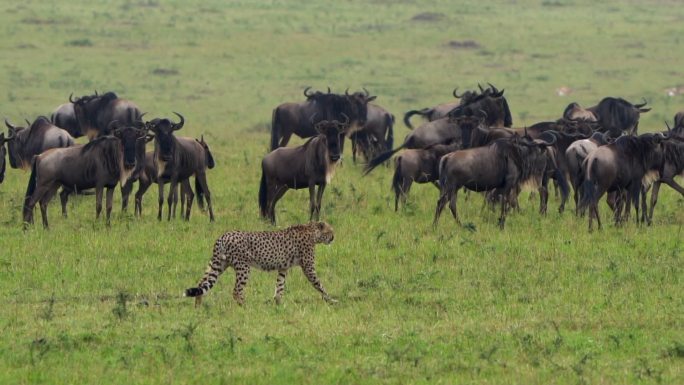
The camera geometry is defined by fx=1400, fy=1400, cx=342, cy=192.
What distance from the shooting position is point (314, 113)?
27281 mm

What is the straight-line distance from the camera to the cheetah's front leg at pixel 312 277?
13.2 meters

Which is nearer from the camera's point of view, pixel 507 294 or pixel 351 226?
pixel 507 294

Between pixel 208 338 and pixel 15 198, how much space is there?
1070cm

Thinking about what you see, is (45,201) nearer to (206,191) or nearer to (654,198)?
(206,191)

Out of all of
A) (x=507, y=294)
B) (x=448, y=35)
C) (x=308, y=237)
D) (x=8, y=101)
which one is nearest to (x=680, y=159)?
(x=507, y=294)

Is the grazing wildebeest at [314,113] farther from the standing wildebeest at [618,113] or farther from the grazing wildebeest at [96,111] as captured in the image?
the standing wildebeest at [618,113]

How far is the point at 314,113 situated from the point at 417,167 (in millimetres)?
7090

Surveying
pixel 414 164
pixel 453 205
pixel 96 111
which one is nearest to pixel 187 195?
pixel 414 164

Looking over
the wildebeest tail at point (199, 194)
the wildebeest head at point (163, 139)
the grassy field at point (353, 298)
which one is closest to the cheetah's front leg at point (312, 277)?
the grassy field at point (353, 298)

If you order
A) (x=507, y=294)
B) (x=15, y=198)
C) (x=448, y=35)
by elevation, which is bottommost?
(x=448, y=35)

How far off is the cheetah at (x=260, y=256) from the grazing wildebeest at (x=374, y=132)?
14503mm

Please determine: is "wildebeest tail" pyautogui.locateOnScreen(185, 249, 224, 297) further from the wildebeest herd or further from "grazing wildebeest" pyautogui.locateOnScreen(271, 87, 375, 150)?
"grazing wildebeest" pyautogui.locateOnScreen(271, 87, 375, 150)

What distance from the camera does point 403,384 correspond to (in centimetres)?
1021

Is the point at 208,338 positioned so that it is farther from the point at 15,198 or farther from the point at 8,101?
the point at 8,101
